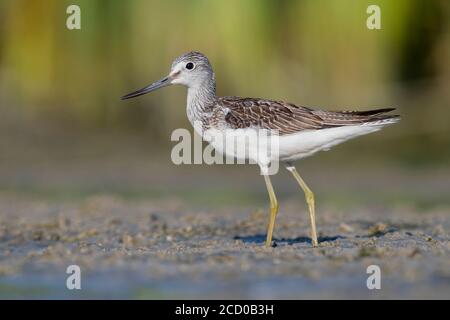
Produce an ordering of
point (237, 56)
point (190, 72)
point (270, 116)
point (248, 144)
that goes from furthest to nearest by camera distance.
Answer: point (237, 56) < point (190, 72) < point (270, 116) < point (248, 144)

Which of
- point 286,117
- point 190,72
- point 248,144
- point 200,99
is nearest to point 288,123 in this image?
point 286,117

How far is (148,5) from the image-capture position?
16.2 meters

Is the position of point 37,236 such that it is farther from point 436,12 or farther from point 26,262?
point 436,12

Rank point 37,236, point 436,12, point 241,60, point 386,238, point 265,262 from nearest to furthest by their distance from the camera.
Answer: point 265,262
point 386,238
point 37,236
point 241,60
point 436,12

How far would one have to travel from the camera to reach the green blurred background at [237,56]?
1588 centimetres

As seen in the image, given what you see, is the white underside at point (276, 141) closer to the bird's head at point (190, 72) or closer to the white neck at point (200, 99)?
the white neck at point (200, 99)

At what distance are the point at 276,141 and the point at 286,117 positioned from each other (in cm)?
37

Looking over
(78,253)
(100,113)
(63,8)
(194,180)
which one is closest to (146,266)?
(78,253)

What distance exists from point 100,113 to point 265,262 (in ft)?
34.1

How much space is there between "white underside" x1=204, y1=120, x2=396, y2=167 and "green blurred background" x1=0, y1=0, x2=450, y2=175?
20.8ft

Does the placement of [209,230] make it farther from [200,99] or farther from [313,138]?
[313,138]

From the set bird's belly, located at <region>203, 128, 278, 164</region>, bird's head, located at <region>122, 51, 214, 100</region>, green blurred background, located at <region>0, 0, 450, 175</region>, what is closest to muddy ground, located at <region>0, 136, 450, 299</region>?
bird's belly, located at <region>203, 128, 278, 164</region>

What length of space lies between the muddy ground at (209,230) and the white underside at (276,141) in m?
0.93

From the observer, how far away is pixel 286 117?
963 centimetres
